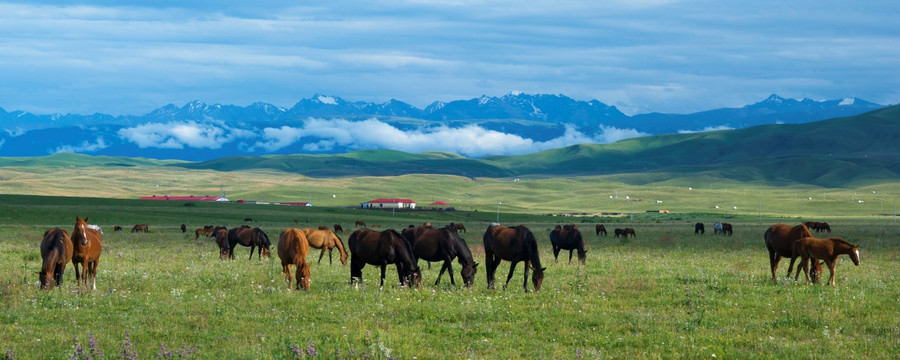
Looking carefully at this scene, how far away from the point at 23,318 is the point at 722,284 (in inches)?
681

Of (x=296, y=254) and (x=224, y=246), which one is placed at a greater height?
(x=296, y=254)

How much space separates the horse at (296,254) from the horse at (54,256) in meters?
5.32

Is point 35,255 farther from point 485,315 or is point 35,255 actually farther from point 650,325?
point 650,325

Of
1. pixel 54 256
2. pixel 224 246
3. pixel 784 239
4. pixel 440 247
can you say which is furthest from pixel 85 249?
pixel 784 239

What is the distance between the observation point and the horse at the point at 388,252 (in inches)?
877

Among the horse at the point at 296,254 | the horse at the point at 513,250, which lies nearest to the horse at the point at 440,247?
the horse at the point at 513,250

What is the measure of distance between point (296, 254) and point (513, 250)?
19.0 ft

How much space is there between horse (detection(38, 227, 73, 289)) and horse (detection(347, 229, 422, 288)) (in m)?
6.98

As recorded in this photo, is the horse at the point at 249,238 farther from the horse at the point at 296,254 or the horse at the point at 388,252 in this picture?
the horse at the point at 388,252

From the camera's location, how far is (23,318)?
55.0 feet

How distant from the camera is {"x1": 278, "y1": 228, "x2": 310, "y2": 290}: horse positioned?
21.9 meters

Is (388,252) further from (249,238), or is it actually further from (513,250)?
(249,238)

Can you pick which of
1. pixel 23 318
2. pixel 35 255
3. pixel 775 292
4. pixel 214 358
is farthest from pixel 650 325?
pixel 35 255

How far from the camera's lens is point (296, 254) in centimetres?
2223
